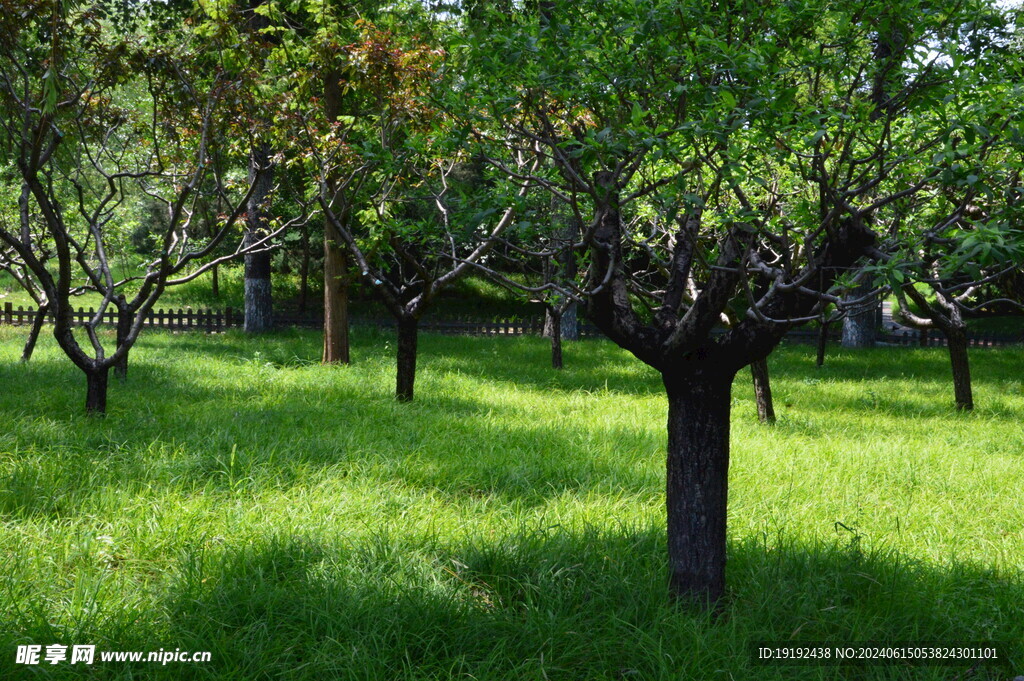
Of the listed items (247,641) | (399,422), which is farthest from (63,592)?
(399,422)

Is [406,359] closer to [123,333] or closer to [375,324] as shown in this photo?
[123,333]

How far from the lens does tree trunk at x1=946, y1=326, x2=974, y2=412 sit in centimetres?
1043

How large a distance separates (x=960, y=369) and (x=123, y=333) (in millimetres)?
11296

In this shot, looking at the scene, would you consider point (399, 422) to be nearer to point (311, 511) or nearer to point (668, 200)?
point (311, 511)

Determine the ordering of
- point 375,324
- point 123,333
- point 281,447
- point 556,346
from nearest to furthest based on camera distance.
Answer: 1. point 281,447
2. point 123,333
3. point 556,346
4. point 375,324

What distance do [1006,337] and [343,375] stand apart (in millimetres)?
21112

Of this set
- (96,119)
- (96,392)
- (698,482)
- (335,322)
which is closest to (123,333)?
(96,392)

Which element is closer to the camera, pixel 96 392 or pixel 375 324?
pixel 96 392

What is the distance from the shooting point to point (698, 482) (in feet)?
12.4

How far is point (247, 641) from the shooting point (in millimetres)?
3350

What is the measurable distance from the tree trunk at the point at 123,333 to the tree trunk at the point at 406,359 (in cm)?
303

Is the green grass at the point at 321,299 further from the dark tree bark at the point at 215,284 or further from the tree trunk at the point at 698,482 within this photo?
the tree trunk at the point at 698,482

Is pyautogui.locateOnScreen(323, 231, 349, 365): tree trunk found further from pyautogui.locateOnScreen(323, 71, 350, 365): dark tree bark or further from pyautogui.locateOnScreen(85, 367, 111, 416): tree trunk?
pyautogui.locateOnScreen(85, 367, 111, 416): tree trunk

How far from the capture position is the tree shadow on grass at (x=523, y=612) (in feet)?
10.7
